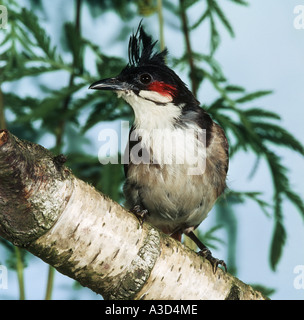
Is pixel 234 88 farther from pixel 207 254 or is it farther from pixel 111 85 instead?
pixel 207 254

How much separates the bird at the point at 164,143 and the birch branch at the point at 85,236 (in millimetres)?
331

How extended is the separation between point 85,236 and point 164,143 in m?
0.62

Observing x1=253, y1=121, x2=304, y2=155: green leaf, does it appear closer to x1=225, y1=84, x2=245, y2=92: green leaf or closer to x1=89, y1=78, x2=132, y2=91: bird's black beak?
x1=225, y1=84, x2=245, y2=92: green leaf

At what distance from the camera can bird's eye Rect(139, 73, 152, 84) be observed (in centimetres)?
200

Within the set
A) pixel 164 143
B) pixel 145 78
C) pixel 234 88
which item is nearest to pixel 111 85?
pixel 145 78

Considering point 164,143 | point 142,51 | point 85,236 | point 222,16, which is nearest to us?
point 85,236

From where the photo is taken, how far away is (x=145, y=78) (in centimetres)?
201

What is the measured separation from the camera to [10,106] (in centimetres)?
246

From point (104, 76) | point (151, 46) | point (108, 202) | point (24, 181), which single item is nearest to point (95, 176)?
point (104, 76)

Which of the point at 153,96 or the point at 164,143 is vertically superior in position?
the point at 153,96

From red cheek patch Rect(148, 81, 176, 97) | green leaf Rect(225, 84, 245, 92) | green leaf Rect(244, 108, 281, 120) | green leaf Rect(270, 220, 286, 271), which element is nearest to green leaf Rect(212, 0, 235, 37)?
green leaf Rect(225, 84, 245, 92)

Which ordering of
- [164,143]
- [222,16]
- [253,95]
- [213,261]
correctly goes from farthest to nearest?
[222,16] → [253,95] → [164,143] → [213,261]

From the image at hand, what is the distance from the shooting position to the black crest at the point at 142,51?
6.74 ft

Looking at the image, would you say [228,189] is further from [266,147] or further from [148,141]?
[148,141]
